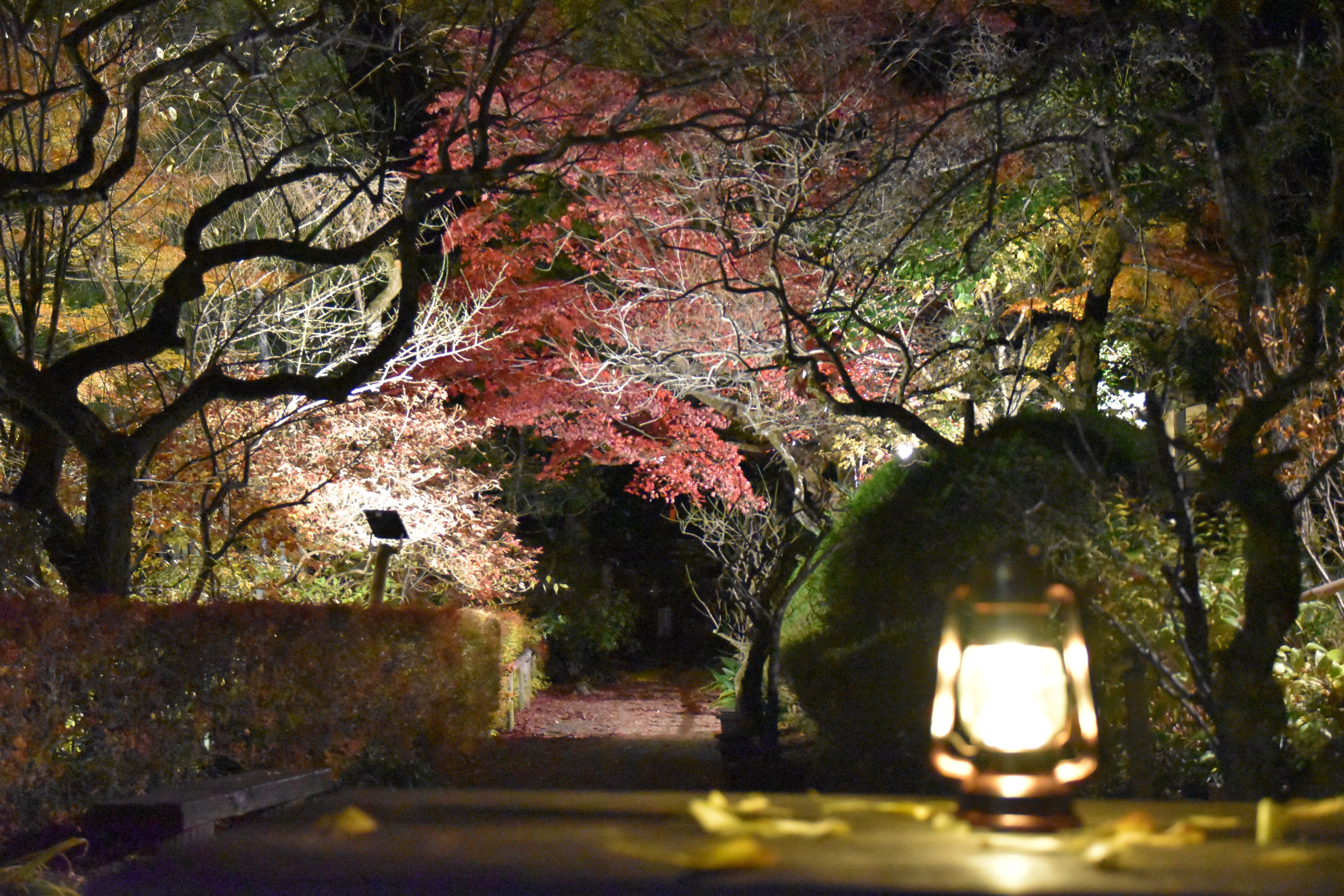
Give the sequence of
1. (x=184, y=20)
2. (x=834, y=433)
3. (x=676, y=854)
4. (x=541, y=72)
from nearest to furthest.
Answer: (x=676, y=854)
(x=541, y=72)
(x=184, y=20)
(x=834, y=433)

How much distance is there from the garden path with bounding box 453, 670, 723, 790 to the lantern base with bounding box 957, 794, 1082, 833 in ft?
16.6

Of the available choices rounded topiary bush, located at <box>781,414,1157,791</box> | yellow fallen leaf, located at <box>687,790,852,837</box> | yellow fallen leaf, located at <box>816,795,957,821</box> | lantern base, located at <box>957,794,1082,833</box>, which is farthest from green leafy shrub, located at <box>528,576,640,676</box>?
lantern base, located at <box>957,794,1082,833</box>

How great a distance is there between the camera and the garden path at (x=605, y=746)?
1021 centimetres

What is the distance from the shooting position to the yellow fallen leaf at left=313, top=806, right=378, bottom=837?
2717 millimetres

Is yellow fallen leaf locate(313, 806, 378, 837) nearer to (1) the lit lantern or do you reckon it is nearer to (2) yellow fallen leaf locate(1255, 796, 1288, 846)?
(1) the lit lantern

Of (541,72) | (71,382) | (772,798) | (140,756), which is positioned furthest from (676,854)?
(541,72)

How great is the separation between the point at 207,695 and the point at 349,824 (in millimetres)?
4516

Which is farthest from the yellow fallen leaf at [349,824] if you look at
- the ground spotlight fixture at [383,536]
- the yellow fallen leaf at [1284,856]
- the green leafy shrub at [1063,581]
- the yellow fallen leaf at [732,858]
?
the ground spotlight fixture at [383,536]

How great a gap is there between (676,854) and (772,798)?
1.00 m

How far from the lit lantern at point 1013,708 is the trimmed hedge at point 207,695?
4.29 metres

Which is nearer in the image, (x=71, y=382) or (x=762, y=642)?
(x=71, y=382)

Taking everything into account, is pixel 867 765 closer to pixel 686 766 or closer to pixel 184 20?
pixel 686 766

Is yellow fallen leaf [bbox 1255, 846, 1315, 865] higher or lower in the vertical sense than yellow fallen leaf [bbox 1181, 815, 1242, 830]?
higher

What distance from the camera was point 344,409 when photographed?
12.2 m
